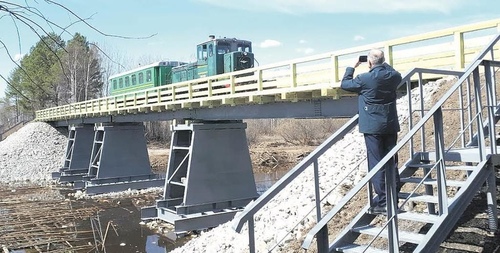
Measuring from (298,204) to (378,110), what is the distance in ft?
15.5

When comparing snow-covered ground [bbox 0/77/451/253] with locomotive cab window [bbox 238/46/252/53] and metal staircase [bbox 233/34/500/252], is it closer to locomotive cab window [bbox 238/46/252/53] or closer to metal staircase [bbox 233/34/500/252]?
metal staircase [bbox 233/34/500/252]

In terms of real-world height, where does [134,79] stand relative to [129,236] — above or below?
above

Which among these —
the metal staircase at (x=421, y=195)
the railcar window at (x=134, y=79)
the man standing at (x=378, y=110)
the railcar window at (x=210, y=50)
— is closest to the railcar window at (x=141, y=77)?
the railcar window at (x=134, y=79)

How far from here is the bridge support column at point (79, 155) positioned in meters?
28.3

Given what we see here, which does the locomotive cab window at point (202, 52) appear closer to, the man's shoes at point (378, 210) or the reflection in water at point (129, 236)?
the reflection in water at point (129, 236)

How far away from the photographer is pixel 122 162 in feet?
75.1

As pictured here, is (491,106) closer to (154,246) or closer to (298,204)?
(298,204)

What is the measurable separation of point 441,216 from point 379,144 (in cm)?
93

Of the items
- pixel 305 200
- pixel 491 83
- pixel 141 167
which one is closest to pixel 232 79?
pixel 305 200

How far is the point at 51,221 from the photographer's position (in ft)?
55.7

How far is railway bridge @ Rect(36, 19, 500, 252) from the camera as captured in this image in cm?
400

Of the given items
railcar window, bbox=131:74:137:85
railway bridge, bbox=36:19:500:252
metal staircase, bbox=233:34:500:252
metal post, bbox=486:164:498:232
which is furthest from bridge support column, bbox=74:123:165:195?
metal post, bbox=486:164:498:232

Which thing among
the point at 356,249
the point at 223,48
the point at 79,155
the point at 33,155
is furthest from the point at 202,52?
the point at 33,155

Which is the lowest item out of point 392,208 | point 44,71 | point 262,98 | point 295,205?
point 295,205
